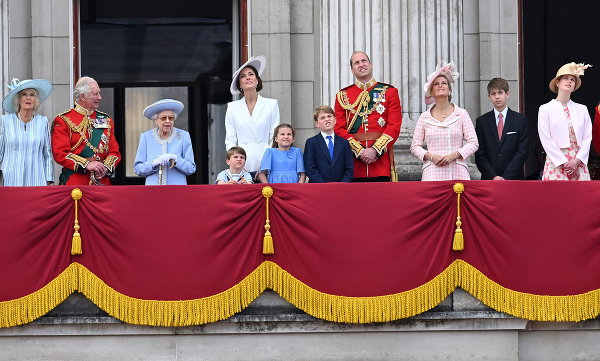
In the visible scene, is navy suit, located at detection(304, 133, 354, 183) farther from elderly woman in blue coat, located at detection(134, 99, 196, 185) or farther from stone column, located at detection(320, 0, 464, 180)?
stone column, located at detection(320, 0, 464, 180)

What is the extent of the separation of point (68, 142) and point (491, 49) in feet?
18.4

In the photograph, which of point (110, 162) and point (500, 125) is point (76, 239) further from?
point (500, 125)

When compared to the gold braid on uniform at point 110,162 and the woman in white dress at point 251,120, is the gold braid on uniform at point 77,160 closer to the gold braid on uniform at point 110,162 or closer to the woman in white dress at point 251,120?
the gold braid on uniform at point 110,162

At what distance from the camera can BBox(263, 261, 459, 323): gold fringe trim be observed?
10.1 m

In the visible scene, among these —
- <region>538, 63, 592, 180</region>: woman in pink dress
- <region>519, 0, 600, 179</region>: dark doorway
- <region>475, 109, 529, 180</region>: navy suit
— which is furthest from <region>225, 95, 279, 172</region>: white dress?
<region>519, 0, 600, 179</region>: dark doorway

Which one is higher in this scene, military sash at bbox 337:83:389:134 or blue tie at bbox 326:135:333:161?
military sash at bbox 337:83:389:134

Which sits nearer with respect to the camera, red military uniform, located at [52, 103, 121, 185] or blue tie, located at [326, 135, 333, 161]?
blue tie, located at [326, 135, 333, 161]

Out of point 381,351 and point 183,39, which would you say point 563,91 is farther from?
point 183,39

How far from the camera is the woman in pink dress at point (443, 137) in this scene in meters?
11.0

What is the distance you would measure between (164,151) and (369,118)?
2.03m

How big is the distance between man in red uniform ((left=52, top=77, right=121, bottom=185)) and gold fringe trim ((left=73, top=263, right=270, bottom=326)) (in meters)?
1.35

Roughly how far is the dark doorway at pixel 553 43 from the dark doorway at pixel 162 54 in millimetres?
5692

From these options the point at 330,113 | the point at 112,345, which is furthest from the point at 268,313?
the point at 330,113

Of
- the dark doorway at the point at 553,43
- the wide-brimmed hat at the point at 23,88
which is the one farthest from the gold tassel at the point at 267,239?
the dark doorway at the point at 553,43
